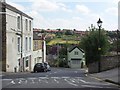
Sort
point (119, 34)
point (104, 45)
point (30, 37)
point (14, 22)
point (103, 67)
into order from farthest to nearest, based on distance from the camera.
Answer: point (30, 37) → point (14, 22) → point (104, 45) → point (103, 67) → point (119, 34)

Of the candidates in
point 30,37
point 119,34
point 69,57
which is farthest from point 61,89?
point 69,57

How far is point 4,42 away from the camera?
45.2 meters

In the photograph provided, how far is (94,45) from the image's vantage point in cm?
4416

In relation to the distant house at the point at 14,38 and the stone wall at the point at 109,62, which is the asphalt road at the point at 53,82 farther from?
the distant house at the point at 14,38

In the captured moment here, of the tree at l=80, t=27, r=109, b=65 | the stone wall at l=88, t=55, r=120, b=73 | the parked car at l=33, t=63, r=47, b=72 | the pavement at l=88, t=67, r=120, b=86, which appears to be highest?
the tree at l=80, t=27, r=109, b=65

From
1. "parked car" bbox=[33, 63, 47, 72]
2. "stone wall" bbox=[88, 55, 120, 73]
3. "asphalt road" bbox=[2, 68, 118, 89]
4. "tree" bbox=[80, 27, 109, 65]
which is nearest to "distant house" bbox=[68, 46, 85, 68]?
"parked car" bbox=[33, 63, 47, 72]

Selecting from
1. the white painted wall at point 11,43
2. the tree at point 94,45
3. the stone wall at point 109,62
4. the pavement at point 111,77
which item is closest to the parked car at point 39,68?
the white painted wall at point 11,43

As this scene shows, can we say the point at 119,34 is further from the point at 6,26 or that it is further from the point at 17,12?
the point at 17,12

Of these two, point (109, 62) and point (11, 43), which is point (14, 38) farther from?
point (109, 62)

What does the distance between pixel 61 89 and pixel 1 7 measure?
27917 millimetres

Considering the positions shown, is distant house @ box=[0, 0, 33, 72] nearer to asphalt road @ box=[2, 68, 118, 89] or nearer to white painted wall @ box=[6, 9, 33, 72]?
white painted wall @ box=[6, 9, 33, 72]

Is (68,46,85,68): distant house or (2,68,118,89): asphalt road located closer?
(2,68,118,89): asphalt road

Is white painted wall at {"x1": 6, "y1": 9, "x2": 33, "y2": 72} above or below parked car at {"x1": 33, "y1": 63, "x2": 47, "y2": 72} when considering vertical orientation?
above

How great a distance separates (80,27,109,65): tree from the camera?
43.9m
